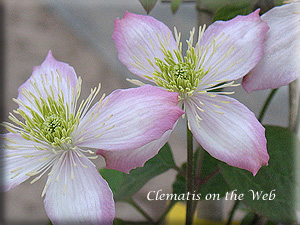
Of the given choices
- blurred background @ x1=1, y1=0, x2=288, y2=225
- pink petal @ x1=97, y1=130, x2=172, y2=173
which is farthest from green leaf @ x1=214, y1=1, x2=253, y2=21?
pink petal @ x1=97, y1=130, x2=172, y2=173

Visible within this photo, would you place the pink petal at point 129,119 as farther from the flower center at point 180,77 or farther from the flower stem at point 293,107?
the flower stem at point 293,107

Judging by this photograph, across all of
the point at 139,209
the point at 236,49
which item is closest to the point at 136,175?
the point at 139,209

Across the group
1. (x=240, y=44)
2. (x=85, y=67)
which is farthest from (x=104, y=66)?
(x=240, y=44)

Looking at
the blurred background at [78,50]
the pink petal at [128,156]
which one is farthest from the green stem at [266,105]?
the pink petal at [128,156]

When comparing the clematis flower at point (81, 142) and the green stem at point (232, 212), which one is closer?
the clematis flower at point (81, 142)

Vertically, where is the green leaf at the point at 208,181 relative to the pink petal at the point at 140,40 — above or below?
below

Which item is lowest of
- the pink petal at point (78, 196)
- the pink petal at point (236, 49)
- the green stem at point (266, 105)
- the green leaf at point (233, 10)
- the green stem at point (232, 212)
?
the green stem at point (232, 212)

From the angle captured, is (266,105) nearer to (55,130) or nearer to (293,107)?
(293,107)
